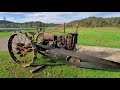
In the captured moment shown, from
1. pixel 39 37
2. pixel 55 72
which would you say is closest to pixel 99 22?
pixel 39 37

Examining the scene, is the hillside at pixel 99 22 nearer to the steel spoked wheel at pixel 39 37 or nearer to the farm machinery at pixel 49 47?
the farm machinery at pixel 49 47

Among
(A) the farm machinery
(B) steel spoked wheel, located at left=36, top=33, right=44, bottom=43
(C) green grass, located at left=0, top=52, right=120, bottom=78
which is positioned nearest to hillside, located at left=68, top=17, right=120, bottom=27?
(A) the farm machinery

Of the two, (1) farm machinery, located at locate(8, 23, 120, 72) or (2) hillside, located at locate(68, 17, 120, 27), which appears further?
(2) hillside, located at locate(68, 17, 120, 27)

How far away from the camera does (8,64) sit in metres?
4.95

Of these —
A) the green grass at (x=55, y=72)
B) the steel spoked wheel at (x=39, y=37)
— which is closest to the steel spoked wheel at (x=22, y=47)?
the green grass at (x=55, y=72)

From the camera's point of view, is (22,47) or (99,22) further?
(99,22)

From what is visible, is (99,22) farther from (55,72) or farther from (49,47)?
(55,72)

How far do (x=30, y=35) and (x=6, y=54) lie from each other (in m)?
1.07

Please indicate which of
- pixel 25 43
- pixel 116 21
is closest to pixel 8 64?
pixel 25 43

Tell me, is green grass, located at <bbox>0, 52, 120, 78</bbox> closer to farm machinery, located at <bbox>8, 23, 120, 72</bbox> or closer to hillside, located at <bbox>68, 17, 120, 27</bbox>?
farm machinery, located at <bbox>8, 23, 120, 72</bbox>

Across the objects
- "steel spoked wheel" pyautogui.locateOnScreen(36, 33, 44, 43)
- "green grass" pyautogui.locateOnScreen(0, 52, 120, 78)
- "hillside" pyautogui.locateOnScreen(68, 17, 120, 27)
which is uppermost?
"hillside" pyautogui.locateOnScreen(68, 17, 120, 27)

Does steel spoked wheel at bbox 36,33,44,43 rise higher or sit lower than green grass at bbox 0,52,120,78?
higher

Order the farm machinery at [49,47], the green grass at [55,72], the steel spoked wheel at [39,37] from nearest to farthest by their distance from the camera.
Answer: the green grass at [55,72] → the farm machinery at [49,47] → the steel spoked wheel at [39,37]

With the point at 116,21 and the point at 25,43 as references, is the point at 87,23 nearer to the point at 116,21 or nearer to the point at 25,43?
the point at 116,21
